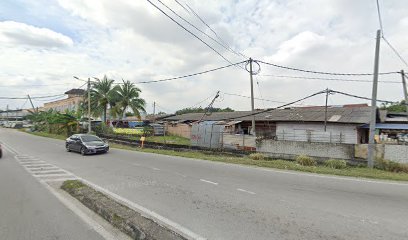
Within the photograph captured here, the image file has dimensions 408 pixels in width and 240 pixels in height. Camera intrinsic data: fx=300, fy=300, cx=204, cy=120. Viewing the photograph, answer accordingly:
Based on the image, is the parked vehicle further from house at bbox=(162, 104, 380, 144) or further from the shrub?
the shrub

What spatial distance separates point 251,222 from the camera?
19.3ft

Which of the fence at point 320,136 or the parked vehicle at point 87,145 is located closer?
the parked vehicle at point 87,145

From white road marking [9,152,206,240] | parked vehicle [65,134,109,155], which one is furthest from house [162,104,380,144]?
white road marking [9,152,206,240]

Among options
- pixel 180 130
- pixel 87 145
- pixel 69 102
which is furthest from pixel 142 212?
pixel 69 102

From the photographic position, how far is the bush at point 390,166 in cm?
1450

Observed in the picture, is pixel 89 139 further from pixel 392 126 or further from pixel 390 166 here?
pixel 392 126

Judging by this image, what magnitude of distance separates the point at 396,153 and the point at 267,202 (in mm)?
11644

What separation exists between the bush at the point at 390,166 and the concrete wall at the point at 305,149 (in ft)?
6.09

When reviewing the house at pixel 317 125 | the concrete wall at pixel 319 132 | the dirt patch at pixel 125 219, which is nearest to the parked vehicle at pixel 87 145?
the house at pixel 317 125

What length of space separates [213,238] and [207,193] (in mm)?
3557

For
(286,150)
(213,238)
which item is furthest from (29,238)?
(286,150)

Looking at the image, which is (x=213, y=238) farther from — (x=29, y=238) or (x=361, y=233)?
(x=29, y=238)

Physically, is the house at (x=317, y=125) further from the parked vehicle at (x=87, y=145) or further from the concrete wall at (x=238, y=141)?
the parked vehicle at (x=87, y=145)

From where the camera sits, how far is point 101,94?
43.8 m
